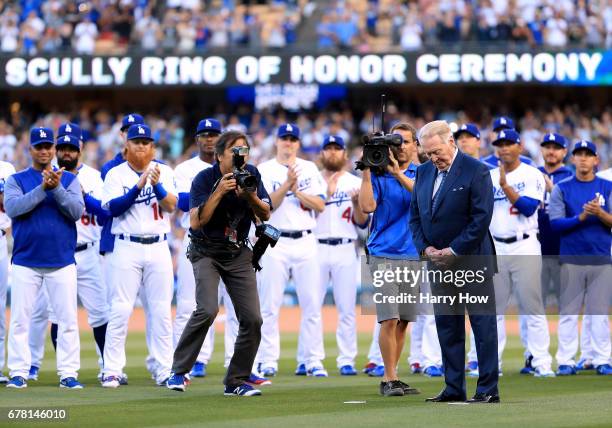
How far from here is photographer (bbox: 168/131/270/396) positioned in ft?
31.5

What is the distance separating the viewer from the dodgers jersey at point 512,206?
38.5 ft

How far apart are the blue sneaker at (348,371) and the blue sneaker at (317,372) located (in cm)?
19

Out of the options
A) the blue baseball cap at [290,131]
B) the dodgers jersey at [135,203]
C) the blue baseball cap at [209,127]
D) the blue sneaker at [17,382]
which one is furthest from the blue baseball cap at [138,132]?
the blue sneaker at [17,382]

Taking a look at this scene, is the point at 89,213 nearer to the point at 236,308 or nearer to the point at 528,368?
the point at 236,308

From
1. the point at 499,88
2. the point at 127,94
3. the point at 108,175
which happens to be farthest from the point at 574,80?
the point at 108,175

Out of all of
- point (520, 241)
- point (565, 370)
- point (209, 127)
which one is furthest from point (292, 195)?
point (565, 370)

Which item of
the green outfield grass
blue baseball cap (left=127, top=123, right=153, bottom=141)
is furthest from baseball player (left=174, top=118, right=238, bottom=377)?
blue baseball cap (left=127, top=123, right=153, bottom=141)

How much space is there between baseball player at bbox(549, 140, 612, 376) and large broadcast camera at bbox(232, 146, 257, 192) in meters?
4.06

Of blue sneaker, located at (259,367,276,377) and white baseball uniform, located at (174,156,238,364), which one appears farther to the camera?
blue sneaker, located at (259,367,276,377)

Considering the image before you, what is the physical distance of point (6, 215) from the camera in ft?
37.1

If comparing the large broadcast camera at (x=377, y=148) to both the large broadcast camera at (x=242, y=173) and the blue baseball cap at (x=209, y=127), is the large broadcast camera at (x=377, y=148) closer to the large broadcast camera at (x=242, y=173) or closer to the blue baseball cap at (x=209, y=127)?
the large broadcast camera at (x=242, y=173)

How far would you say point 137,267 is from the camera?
10703mm

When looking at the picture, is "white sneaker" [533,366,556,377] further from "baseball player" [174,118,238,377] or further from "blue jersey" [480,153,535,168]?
"baseball player" [174,118,238,377]

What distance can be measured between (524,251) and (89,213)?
173 inches
